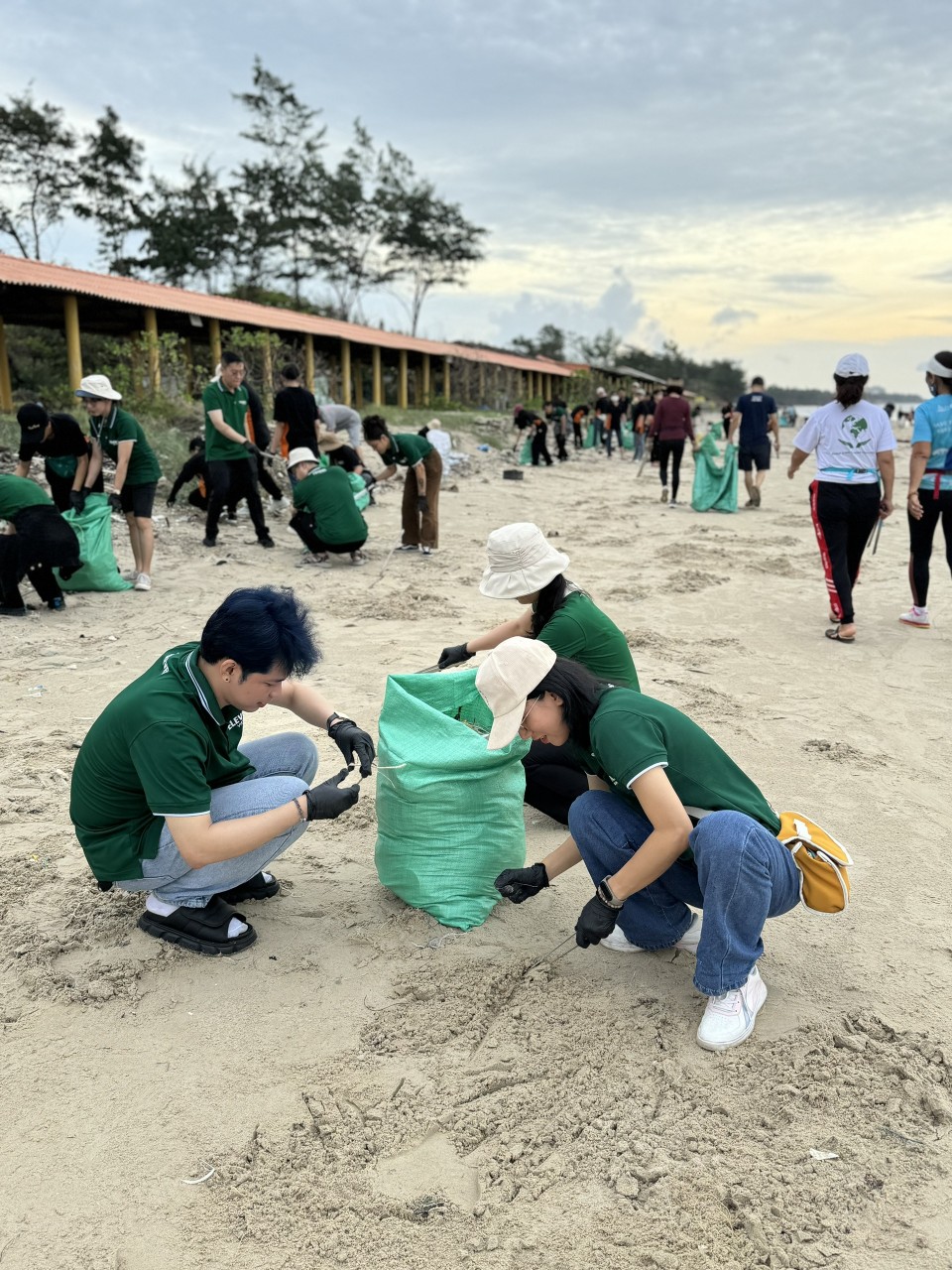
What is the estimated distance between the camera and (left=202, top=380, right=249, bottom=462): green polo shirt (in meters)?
6.87

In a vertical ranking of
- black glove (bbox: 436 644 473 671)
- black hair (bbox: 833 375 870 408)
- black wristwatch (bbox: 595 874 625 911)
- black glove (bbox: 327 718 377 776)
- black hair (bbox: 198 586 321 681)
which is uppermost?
black hair (bbox: 833 375 870 408)

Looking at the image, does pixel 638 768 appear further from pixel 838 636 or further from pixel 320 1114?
pixel 838 636

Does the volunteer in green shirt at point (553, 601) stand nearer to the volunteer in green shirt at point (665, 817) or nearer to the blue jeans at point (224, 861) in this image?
the volunteer in green shirt at point (665, 817)

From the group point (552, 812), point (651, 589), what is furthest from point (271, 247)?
point (552, 812)

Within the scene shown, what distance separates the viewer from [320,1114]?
6.36 feet

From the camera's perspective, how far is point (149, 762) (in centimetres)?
→ 210

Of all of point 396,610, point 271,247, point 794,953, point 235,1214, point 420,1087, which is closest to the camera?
point 235,1214

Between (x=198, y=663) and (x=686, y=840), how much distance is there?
1.17 metres

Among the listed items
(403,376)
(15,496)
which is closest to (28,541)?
(15,496)

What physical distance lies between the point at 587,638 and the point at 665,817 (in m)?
0.92

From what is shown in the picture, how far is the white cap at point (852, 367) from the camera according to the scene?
5105 mm

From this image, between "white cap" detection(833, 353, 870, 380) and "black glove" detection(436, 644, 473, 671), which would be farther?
"white cap" detection(833, 353, 870, 380)

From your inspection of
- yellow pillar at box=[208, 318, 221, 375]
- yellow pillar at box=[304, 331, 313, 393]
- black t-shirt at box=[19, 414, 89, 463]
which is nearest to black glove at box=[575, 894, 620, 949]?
black t-shirt at box=[19, 414, 89, 463]

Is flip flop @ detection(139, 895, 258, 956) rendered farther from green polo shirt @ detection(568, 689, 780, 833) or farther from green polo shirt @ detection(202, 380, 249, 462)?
green polo shirt @ detection(202, 380, 249, 462)
